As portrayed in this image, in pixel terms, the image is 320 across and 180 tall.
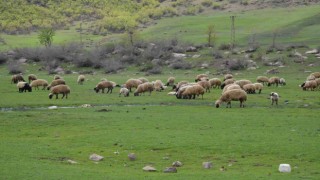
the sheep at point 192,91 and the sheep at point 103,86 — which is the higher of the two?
the sheep at point 103,86

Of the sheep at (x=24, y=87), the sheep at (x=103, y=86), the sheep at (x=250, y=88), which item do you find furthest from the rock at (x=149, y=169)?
the sheep at (x=24, y=87)

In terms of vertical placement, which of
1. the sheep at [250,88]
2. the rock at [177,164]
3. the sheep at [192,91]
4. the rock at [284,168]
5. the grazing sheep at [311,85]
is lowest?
the rock at [177,164]

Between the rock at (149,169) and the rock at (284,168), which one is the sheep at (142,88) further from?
the rock at (284,168)

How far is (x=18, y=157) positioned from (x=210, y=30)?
6996 cm

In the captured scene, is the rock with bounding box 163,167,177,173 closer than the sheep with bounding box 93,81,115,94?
Yes

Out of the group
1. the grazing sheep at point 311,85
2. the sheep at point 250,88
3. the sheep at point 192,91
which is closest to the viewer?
the sheep at point 192,91

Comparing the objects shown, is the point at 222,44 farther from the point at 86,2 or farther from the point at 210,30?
the point at 86,2

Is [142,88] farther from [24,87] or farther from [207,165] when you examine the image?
[207,165]

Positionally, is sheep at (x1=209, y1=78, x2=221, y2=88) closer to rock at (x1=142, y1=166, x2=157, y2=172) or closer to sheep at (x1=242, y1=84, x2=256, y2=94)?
sheep at (x1=242, y1=84, x2=256, y2=94)

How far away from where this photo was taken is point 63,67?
254 ft

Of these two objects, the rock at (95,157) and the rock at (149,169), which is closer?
the rock at (149,169)

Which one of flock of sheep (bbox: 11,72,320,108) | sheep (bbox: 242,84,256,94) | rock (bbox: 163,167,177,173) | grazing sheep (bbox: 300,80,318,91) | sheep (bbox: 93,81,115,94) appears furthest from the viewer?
sheep (bbox: 93,81,115,94)

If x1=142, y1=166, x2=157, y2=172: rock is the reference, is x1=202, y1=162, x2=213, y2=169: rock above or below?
above

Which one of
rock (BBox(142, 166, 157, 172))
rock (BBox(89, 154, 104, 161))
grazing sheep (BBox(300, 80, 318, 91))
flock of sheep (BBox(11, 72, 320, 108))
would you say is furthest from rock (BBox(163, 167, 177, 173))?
grazing sheep (BBox(300, 80, 318, 91))
